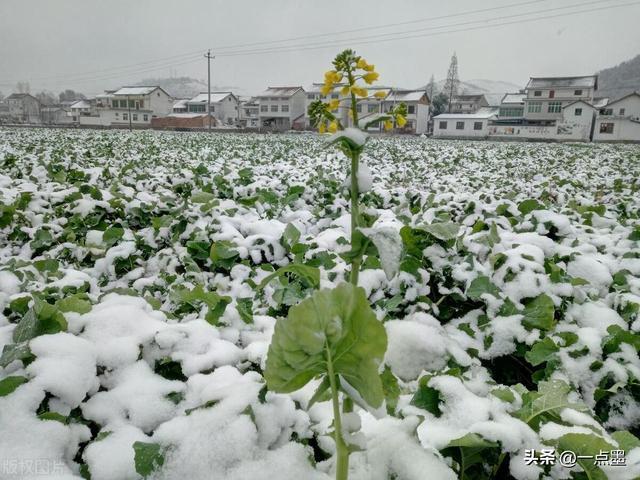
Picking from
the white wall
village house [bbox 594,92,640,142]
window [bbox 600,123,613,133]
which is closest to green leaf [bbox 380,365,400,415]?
village house [bbox 594,92,640,142]

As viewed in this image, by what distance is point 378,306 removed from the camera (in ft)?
8.19

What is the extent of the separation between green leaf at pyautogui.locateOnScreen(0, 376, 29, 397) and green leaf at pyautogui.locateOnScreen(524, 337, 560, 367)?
2.07 m

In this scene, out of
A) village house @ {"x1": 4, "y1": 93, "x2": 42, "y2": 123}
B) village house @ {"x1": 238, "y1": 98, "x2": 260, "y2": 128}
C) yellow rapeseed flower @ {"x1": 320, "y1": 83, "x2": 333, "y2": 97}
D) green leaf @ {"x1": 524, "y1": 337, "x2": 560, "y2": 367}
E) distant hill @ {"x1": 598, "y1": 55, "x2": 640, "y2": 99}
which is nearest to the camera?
yellow rapeseed flower @ {"x1": 320, "y1": 83, "x2": 333, "y2": 97}

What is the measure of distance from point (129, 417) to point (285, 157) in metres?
13.3

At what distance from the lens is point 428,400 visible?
147cm

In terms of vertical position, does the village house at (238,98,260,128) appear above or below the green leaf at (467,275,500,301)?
above

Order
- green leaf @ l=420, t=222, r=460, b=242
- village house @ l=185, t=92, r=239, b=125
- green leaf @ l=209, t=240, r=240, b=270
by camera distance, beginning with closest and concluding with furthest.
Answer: green leaf @ l=420, t=222, r=460, b=242 → green leaf @ l=209, t=240, r=240, b=270 → village house @ l=185, t=92, r=239, b=125

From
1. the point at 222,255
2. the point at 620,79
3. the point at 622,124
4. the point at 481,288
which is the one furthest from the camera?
the point at 620,79

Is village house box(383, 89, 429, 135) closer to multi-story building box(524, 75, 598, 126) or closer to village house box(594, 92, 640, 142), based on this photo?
multi-story building box(524, 75, 598, 126)

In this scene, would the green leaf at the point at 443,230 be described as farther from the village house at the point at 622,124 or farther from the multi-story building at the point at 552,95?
the multi-story building at the point at 552,95

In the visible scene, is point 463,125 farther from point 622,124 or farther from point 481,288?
point 481,288

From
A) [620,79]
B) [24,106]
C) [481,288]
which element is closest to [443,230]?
[481,288]

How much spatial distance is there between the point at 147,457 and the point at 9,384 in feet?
1.76

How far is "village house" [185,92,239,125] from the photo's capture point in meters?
74.3
